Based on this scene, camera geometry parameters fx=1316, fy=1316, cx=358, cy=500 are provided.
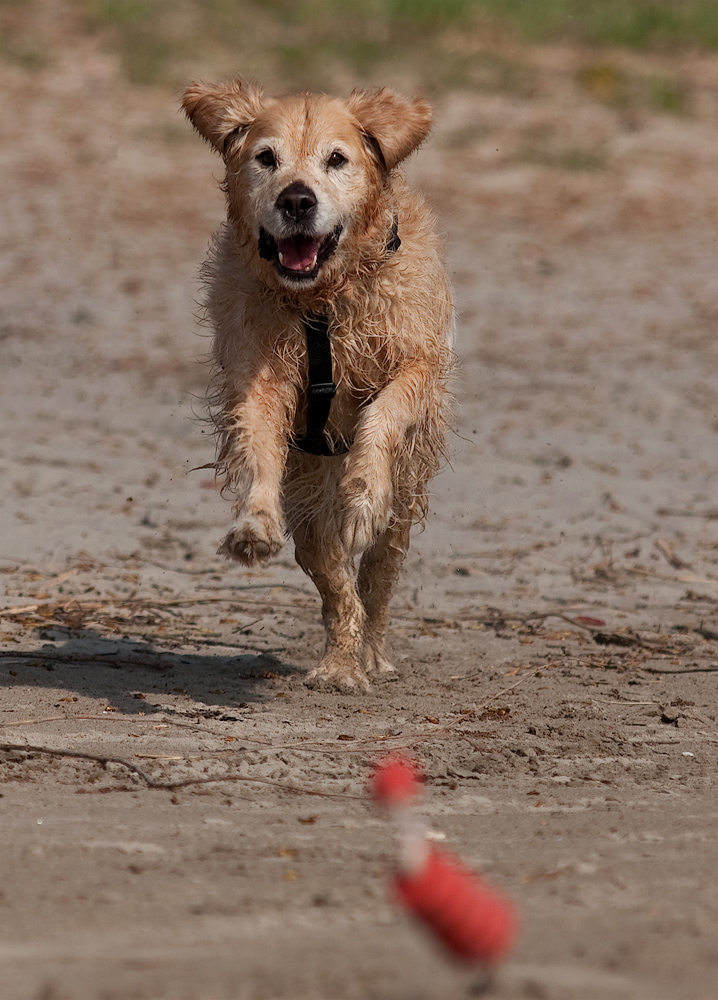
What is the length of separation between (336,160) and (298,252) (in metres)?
0.35

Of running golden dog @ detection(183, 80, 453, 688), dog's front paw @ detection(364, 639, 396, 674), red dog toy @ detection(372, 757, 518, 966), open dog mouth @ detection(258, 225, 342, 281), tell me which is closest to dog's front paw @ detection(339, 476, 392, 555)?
running golden dog @ detection(183, 80, 453, 688)

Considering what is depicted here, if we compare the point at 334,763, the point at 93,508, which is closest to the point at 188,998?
the point at 334,763

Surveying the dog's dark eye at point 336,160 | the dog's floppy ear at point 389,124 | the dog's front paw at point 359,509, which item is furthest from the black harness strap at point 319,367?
the dog's floppy ear at point 389,124

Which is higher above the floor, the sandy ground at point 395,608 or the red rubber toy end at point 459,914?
the red rubber toy end at point 459,914

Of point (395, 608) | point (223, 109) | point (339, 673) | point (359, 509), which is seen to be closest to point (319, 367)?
point (359, 509)

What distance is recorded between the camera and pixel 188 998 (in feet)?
7.12

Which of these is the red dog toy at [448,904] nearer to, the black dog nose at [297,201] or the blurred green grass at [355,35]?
the black dog nose at [297,201]

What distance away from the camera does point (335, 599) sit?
17.0 ft

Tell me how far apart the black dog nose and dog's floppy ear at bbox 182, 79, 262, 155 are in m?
0.49

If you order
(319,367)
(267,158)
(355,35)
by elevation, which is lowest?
(319,367)

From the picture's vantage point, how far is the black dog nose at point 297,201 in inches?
171

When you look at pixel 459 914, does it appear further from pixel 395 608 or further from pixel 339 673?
pixel 395 608

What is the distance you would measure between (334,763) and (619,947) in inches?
66.6

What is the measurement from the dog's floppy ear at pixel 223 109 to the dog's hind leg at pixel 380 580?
1.67 metres
